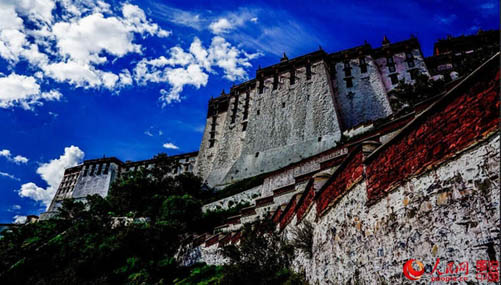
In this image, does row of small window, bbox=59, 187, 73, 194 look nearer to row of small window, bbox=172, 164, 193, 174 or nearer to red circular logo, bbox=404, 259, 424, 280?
row of small window, bbox=172, 164, 193, 174

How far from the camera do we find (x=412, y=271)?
2.86 m

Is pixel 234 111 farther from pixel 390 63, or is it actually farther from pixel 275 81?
pixel 390 63

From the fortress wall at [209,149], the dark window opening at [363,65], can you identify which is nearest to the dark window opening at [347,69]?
the dark window opening at [363,65]

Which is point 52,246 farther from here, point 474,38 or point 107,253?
point 474,38

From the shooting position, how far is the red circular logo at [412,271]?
277 centimetres

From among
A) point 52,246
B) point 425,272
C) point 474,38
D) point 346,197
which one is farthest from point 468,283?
point 474,38

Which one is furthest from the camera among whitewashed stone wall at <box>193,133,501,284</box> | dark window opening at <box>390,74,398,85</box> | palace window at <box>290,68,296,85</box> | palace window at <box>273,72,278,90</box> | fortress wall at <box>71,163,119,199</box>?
fortress wall at <box>71,163,119,199</box>

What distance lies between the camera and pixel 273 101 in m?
36.8

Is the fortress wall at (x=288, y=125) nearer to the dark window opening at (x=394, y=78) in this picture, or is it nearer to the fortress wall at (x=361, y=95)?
the fortress wall at (x=361, y=95)

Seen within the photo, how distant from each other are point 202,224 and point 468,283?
20041 mm

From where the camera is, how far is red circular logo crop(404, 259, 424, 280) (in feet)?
9.08

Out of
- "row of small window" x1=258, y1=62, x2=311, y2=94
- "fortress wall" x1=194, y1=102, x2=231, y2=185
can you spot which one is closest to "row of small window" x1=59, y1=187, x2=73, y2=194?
"fortress wall" x1=194, y1=102, x2=231, y2=185

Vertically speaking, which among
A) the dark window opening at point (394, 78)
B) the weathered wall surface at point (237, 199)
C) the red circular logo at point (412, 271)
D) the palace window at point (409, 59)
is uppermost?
the palace window at point (409, 59)

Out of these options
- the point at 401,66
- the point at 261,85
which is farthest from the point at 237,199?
the point at 401,66
